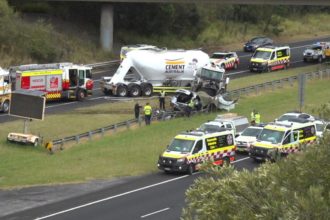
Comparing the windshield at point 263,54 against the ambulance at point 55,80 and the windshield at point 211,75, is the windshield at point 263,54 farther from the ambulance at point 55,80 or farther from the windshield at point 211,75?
the ambulance at point 55,80

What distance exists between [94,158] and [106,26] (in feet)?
122

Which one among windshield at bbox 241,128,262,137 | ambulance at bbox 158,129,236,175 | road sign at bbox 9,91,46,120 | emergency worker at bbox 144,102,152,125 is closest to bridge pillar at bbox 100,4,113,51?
emergency worker at bbox 144,102,152,125

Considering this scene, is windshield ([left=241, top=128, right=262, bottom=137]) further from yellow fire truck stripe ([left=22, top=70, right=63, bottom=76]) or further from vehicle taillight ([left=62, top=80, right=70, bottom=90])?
vehicle taillight ([left=62, top=80, right=70, bottom=90])

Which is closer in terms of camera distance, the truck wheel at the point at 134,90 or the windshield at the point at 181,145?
the windshield at the point at 181,145

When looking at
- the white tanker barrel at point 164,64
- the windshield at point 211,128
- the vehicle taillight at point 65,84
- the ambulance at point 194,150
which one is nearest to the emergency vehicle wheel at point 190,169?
the ambulance at point 194,150

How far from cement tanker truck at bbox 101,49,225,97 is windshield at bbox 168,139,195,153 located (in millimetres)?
18943

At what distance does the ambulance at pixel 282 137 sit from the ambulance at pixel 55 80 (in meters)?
17.1

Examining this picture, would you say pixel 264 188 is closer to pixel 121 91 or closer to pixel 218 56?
pixel 121 91

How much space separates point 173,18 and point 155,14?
7.84 ft

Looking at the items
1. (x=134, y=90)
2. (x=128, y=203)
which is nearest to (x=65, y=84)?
(x=134, y=90)

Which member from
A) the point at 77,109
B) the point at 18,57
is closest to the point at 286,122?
the point at 77,109

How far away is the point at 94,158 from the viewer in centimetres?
3541

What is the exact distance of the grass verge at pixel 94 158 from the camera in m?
32.3

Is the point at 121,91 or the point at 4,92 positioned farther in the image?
the point at 121,91
